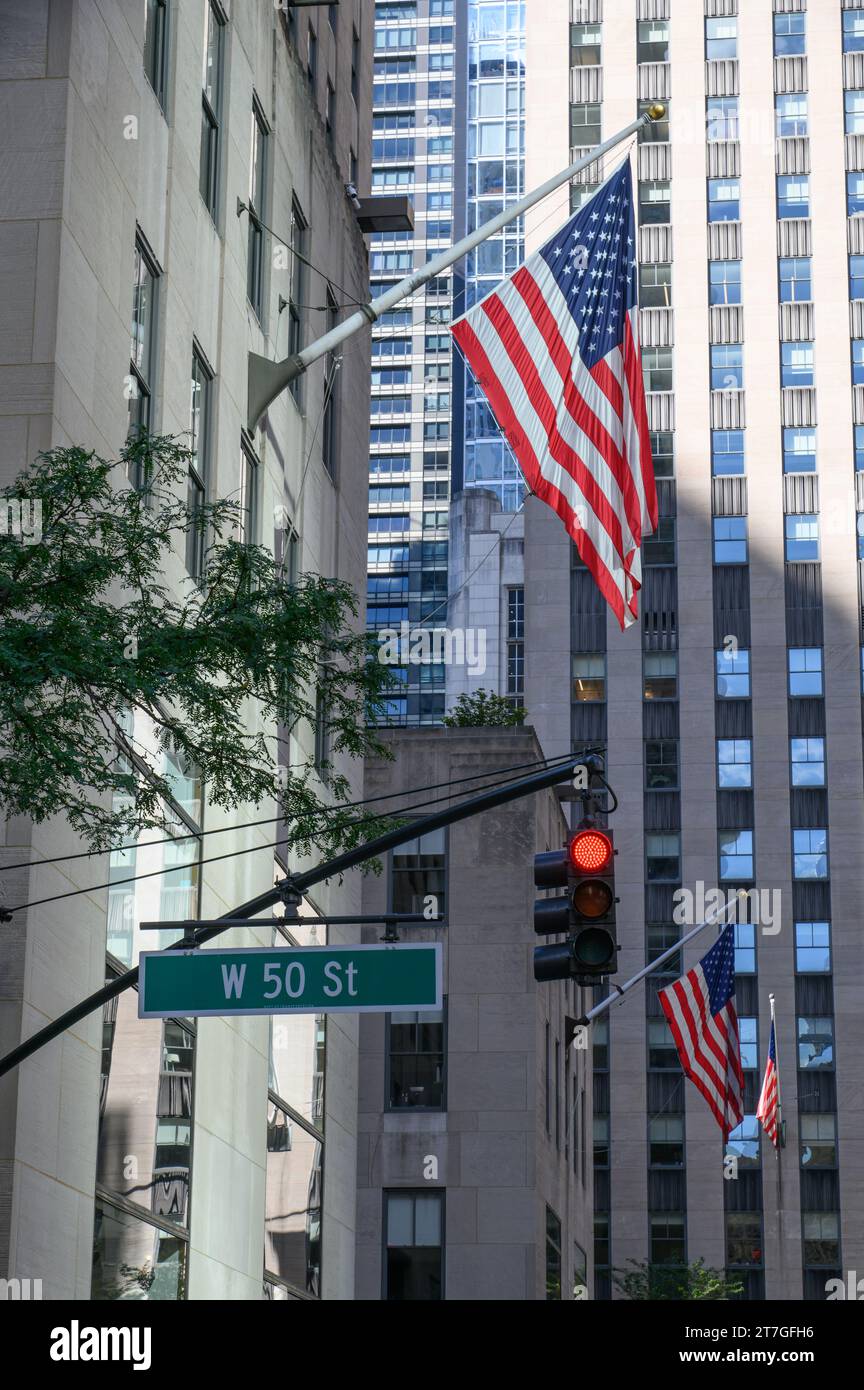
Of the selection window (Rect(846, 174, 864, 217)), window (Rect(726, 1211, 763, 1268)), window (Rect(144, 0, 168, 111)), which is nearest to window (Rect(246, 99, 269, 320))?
window (Rect(144, 0, 168, 111))

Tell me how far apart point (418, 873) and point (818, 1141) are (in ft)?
158

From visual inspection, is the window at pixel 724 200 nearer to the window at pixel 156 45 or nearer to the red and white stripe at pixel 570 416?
the window at pixel 156 45

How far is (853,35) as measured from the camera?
348 feet

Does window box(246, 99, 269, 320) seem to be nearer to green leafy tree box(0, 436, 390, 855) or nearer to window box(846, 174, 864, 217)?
green leafy tree box(0, 436, 390, 855)

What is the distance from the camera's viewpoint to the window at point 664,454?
329 feet

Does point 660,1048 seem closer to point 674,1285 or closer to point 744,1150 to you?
point 744,1150

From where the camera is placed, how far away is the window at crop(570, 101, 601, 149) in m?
105

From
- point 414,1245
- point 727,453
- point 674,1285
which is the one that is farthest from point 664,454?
point 414,1245

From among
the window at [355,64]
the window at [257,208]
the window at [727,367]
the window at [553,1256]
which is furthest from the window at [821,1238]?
the window at [257,208]

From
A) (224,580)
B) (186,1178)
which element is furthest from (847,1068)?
(224,580)

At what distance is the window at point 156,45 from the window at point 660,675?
72.2 m

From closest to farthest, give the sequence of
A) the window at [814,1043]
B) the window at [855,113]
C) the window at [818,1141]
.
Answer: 1. the window at [818,1141]
2. the window at [814,1043]
3. the window at [855,113]

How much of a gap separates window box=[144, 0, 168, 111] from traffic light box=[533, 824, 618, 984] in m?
13.3

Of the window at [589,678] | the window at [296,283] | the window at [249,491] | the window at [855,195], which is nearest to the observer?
the window at [249,491]
